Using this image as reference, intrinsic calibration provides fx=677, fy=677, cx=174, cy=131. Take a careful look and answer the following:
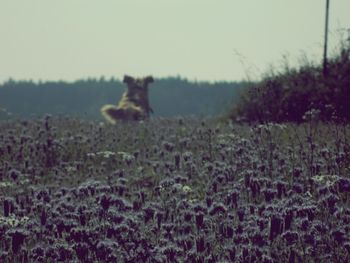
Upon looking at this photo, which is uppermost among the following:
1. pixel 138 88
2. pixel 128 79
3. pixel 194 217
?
pixel 128 79

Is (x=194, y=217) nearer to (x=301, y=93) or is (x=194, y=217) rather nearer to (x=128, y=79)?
(x=301, y=93)

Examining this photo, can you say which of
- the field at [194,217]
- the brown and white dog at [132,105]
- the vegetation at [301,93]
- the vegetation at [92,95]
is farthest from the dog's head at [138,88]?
the vegetation at [92,95]

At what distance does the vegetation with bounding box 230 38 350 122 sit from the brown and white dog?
4747 millimetres

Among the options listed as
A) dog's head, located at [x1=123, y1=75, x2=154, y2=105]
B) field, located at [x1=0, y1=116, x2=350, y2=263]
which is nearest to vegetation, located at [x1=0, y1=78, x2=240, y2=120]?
dog's head, located at [x1=123, y1=75, x2=154, y2=105]

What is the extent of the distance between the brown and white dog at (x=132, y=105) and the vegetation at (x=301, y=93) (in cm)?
475

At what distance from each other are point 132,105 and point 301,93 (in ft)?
26.0

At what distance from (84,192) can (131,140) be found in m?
6.86

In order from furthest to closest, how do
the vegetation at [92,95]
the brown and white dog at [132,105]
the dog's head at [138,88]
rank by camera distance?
the vegetation at [92,95]
the dog's head at [138,88]
the brown and white dog at [132,105]

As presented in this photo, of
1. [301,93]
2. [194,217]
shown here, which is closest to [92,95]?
[301,93]

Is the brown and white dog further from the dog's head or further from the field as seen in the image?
the field

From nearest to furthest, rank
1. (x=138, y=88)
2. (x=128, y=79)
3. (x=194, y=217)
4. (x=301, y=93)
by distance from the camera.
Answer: (x=194, y=217), (x=301, y=93), (x=128, y=79), (x=138, y=88)

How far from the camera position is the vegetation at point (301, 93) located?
54.9ft

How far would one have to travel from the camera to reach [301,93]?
1750 centimetres

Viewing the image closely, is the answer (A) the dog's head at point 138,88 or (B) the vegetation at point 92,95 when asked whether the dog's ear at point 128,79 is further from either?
(B) the vegetation at point 92,95
